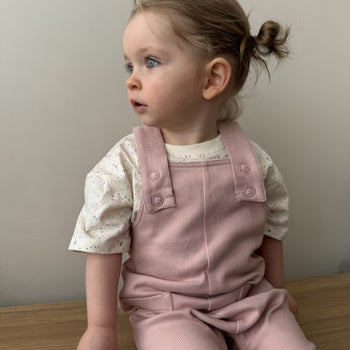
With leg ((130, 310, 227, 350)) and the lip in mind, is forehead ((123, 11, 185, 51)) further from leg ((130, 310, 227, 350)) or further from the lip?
leg ((130, 310, 227, 350))

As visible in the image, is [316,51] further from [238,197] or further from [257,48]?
[238,197]

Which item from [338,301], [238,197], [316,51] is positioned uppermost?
[316,51]

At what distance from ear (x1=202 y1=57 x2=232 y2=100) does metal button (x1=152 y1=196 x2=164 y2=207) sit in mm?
180

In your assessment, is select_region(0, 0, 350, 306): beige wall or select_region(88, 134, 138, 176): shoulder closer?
select_region(88, 134, 138, 176): shoulder

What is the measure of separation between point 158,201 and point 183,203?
4 centimetres

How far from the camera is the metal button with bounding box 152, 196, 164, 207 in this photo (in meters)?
0.84

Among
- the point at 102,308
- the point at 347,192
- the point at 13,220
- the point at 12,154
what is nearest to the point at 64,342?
the point at 102,308

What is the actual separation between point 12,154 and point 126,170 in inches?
12.0

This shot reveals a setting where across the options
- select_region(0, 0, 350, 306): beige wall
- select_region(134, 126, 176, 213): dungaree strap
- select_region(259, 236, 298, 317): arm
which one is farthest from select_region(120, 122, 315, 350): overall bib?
select_region(0, 0, 350, 306): beige wall

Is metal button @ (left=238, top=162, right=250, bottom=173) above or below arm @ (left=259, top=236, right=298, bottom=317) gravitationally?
above

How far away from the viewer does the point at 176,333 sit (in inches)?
32.3

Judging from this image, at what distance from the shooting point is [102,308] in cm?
87

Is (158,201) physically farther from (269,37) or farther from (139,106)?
(269,37)

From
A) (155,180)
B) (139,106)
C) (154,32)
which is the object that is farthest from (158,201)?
(154,32)
